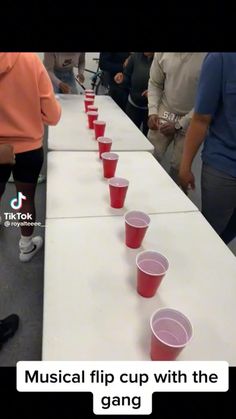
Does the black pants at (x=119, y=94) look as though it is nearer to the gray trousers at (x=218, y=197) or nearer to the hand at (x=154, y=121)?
the hand at (x=154, y=121)

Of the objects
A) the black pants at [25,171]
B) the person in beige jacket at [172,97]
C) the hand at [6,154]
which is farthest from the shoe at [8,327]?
the person in beige jacket at [172,97]

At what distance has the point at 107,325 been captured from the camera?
2.19 ft

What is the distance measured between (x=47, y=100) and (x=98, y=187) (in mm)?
449

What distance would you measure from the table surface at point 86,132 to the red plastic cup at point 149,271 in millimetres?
947

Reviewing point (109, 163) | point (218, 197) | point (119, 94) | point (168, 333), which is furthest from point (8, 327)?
point (119, 94)

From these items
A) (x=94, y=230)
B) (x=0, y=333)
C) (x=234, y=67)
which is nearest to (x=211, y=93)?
(x=234, y=67)

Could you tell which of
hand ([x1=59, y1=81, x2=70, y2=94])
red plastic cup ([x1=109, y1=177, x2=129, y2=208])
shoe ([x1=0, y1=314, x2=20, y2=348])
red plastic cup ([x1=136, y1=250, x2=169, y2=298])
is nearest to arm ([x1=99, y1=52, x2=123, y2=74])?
hand ([x1=59, y1=81, x2=70, y2=94])

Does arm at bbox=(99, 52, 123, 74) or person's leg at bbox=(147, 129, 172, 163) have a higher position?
arm at bbox=(99, 52, 123, 74)

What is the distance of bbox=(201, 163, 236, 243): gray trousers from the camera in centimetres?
123

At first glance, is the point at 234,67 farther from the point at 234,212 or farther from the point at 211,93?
the point at 234,212

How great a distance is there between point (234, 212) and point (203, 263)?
0.63 meters

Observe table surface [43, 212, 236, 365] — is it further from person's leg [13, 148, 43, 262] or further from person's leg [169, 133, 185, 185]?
person's leg [169, 133, 185, 185]

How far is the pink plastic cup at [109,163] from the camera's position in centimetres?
123
